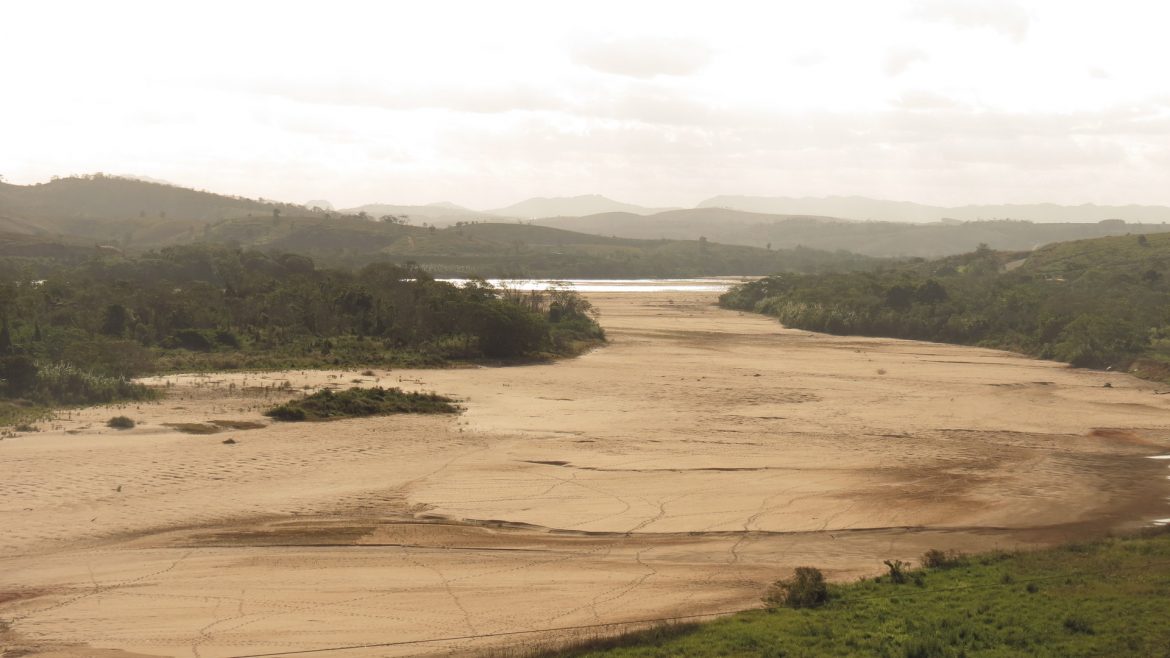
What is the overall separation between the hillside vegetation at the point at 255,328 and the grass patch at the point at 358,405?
5787mm

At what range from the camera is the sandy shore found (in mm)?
14180

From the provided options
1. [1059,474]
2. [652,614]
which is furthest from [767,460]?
[652,614]

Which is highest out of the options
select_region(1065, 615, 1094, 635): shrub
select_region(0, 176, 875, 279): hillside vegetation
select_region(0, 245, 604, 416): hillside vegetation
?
select_region(0, 176, 875, 279): hillside vegetation

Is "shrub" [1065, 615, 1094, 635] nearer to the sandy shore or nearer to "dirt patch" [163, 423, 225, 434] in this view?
the sandy shore

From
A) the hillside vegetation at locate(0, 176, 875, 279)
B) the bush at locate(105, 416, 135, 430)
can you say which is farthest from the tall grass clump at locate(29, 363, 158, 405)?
the hillside vegetation at locate(0, 176, 875, 279)

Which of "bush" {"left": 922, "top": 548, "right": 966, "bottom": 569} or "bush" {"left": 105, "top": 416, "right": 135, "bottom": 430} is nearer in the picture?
"bush" {"left": 922, "top": 548, "right": 966, "bottom": 569}

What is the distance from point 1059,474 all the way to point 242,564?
19106mm

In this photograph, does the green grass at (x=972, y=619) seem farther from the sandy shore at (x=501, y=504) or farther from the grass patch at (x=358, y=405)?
the grass patch at (x=358, y=405)

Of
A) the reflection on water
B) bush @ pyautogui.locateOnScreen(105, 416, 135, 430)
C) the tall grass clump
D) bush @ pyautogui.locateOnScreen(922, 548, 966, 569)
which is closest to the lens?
bush @ pyautogui.locateOnScreen(922, 548, 966, 569)

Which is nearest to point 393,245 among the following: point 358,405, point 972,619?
point 358,405

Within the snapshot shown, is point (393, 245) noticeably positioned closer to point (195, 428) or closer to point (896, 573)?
point (195, 428)

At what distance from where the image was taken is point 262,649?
12.6 m

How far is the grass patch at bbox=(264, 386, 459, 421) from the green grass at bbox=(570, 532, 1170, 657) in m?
18.2

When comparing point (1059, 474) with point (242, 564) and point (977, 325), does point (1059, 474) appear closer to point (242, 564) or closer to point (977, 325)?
point (242, 564)
